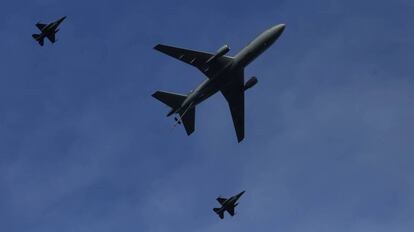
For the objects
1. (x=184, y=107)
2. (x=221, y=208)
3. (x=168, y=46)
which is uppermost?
(x=168, y=46)

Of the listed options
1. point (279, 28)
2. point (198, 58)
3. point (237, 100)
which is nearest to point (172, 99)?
point (198, 58)

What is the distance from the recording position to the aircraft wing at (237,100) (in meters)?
133

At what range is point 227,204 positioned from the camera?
134 meters

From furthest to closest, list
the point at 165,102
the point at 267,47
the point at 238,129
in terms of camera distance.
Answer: the point at 238,129
the point at 165,102
the point at 267,47

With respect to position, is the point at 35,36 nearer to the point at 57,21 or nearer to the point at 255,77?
the point at 57,21

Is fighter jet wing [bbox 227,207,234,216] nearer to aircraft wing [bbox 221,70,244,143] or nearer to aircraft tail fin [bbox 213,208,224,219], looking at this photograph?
aircraft tail fin [bbox 213,208,224,219]

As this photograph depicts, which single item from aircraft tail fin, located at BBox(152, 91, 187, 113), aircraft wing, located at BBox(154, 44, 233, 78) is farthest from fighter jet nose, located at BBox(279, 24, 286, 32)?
aircraft tail fin, located at BBox(152, 91, 187, 113)

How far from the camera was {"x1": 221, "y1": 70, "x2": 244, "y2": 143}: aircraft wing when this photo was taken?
438 feet

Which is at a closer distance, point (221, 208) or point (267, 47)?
point (267, 47)

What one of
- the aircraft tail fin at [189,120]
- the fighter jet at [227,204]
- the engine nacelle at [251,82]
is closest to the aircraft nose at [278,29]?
→ the engine nacelle at [251,82]

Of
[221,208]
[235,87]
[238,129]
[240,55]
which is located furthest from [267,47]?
[221,208]

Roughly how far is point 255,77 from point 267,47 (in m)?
10.8

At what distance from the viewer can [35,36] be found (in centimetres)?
12812

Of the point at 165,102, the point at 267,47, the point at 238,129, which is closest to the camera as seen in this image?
the point at 267,47
